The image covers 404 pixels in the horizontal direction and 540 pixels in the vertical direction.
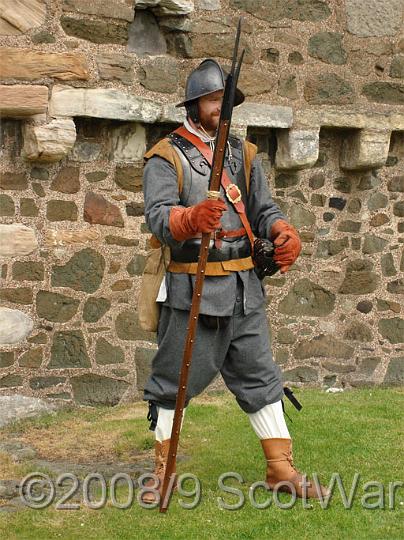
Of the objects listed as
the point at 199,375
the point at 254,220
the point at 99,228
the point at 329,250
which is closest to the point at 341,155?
the point at 329,250

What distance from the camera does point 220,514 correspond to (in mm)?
4699

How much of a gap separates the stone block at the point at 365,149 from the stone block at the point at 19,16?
2349mm

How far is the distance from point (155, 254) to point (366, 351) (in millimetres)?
3146

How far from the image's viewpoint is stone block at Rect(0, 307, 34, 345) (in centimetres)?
644

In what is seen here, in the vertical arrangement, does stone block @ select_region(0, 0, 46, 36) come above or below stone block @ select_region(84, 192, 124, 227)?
above

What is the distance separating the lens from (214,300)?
486cm

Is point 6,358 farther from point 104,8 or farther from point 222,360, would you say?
point 104,8

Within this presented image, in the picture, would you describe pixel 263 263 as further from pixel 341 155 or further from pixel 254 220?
pixel 341 155

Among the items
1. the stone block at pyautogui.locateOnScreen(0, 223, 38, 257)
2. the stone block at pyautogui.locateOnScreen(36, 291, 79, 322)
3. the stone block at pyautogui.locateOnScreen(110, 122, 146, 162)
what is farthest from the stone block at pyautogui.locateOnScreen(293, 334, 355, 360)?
the stone block at pyautogui.locateOnScreen(0, 223, 38, 257)

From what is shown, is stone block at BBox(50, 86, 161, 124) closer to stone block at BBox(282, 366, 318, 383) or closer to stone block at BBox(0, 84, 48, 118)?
stone block at BBox(0, 84, 48, 118)

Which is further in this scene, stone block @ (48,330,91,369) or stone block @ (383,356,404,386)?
stone block @ (383,356,404,386)

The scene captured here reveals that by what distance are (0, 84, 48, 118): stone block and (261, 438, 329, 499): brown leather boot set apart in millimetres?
2453

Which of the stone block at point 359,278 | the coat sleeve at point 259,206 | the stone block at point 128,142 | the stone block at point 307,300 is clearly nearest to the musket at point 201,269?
the coat sleeve at point 259,206

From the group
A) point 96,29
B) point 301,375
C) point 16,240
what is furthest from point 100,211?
point 301,375
